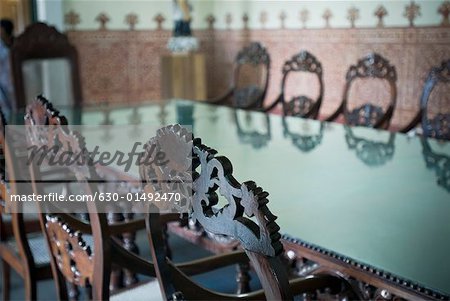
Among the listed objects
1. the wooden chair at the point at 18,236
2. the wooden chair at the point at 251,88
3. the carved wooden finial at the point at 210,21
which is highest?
the carved wooden finial at the point at 210,21

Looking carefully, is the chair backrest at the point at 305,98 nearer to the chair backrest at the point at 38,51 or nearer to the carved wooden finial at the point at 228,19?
the chair backrest at the point at 38,51

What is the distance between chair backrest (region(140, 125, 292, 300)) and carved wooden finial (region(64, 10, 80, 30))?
15.3ft

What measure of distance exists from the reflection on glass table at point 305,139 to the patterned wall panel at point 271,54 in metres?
2.21

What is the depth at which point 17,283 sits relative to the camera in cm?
253

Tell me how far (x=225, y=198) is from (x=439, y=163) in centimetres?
121

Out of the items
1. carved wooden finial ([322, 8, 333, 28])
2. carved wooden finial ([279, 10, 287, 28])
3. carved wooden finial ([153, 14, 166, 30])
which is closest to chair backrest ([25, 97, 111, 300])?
carved wooden finial ([322, 8, 333, 28])

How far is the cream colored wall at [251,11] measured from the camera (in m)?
4.50

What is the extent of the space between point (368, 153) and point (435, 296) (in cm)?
110

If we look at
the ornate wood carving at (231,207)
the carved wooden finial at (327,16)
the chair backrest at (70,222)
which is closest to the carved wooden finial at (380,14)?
the carved wooden finial at (327,16)

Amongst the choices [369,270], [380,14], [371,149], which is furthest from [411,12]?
[369,270]

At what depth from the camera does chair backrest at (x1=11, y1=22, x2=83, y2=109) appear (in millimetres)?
3396

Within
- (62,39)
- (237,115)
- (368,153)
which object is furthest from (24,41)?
(368,153)

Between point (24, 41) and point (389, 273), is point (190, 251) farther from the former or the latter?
point (389, 273)

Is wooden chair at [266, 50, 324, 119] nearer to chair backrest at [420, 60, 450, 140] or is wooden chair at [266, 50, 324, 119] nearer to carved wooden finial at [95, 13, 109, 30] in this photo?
chair backrest at [420, 60, 450, 140]
